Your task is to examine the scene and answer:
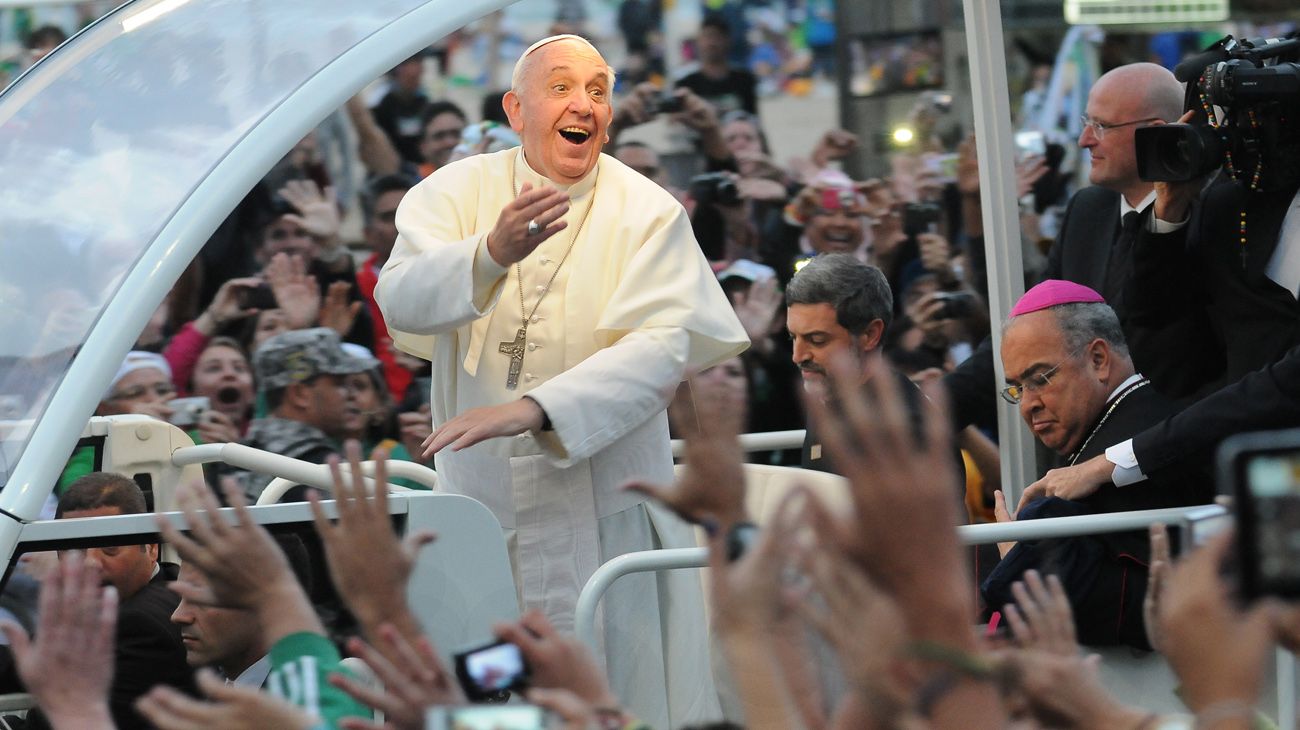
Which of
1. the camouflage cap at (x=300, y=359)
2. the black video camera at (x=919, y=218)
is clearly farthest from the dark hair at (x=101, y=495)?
the black video camera at (x=919, y=218)

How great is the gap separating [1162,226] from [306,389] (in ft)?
8.09

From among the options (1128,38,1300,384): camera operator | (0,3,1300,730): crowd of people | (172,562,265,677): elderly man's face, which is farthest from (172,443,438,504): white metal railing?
(1128,38,1300,384): camera operator

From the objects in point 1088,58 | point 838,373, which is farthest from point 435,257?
point 1088,58

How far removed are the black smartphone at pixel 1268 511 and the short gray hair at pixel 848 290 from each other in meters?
2.98

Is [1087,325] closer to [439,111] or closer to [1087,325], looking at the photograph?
[1087,325]

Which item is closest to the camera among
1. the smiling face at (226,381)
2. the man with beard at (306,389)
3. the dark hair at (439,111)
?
the man with beard at (306,389)

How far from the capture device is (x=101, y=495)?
393 cm

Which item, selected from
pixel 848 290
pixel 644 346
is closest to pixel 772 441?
pixel 848 290

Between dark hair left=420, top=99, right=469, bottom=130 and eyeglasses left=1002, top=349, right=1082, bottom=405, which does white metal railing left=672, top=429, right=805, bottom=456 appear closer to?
eyeglasses left=1002, top=349, right=1082, bottom=405

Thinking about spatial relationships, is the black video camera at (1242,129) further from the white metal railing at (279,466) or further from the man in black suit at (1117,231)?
the white metal railing at (279,466)

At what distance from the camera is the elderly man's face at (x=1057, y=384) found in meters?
4.02

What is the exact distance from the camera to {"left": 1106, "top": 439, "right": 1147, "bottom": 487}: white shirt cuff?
3770 millimetres

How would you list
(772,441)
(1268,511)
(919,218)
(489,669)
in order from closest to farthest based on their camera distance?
1. (1268,511)
2. (489,669)
3. (772,441)
4. (919,218)

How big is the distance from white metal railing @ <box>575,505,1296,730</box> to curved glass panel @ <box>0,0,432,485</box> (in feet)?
3.06
